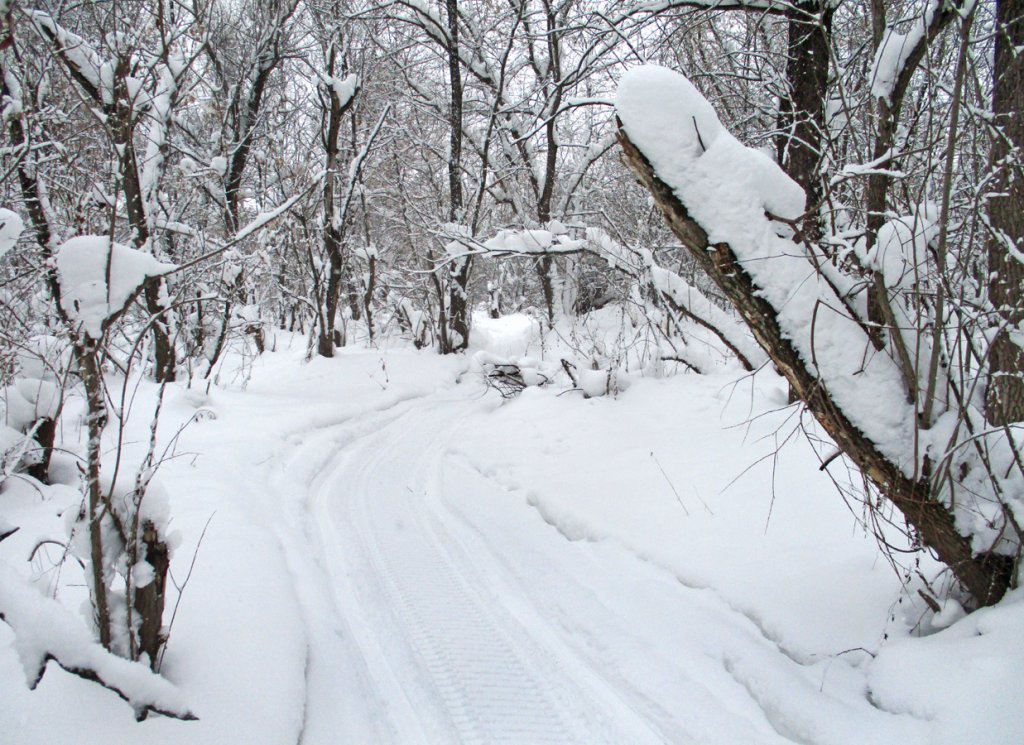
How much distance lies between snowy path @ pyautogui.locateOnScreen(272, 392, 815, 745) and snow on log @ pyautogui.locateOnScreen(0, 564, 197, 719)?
806 millimetres

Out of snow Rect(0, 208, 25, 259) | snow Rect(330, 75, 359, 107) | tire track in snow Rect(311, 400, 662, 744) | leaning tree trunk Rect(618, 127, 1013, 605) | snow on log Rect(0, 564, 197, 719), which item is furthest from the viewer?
snow Rect(330, 75, 359, 107)

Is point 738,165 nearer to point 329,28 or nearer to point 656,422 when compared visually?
point 656,422

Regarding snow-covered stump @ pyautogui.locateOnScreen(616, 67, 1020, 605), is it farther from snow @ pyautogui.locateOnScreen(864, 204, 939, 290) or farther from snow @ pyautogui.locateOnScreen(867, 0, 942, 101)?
snow @ pyautogui.locateOnScreen(867, 0, 942, 101)

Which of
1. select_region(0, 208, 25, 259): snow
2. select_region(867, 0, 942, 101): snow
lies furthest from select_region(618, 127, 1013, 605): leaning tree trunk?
select_region(0, 208, 25, 259): snow

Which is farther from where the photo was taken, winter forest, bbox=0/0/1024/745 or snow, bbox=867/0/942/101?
snow, bbox=867/0/942/101

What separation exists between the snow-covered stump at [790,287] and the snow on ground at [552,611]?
0.44 meters

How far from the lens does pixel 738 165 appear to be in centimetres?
241

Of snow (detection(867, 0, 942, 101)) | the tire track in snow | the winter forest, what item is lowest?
the tire track in snow

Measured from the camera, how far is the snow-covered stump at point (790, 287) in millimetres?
2412

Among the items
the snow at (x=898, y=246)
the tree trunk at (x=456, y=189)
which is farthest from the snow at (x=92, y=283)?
the tree trunk at (x=456, y=189)

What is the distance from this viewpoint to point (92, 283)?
205 cm

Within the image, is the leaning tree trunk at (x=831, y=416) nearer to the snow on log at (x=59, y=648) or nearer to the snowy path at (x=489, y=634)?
the snowy path at (x=489, y=634)

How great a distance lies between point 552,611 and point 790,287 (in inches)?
92.0

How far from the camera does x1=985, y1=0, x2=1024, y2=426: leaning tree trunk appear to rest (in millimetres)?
2443
